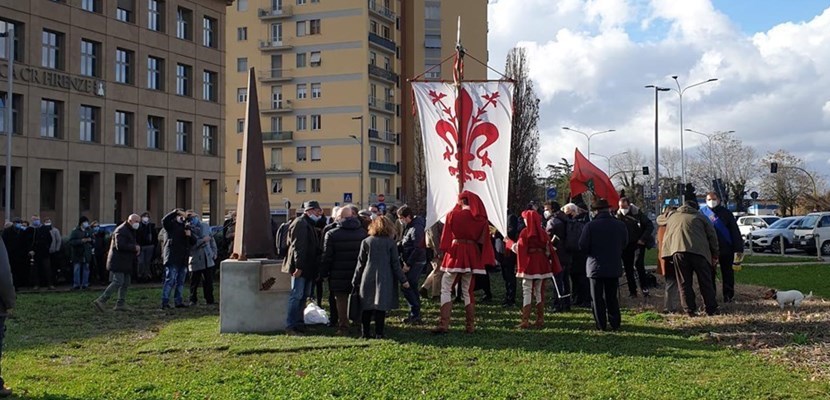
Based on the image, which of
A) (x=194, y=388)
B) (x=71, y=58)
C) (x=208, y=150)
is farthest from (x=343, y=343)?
(x=208, y=150)

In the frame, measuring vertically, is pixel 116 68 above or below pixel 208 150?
above

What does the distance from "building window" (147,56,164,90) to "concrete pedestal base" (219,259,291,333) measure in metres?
36.2

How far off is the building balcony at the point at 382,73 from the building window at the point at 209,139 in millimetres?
23885

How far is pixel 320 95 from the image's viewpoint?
240ft

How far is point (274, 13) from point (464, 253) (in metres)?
65.6

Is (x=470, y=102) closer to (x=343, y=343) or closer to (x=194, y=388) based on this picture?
(x=343, y=343)

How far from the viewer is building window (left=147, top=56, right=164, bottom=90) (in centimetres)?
4591

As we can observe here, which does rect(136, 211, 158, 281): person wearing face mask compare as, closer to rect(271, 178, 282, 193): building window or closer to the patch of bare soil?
the patch of bare soil

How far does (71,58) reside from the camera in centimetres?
4084

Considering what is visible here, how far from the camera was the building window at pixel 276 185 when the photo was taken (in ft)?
243

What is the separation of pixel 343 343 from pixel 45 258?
13.9m

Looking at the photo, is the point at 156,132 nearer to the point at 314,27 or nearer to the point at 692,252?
the point at 314,27

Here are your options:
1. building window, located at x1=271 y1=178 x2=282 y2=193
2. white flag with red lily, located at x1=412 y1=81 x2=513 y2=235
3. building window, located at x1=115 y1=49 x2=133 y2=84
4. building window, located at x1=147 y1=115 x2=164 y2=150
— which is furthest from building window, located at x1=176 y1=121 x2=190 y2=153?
white flag with red lily, located at x1=412 y1=81 x2=513 y2=235

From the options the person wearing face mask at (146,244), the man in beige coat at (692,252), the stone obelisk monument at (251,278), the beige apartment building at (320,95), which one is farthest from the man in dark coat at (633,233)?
the beige apartment building at (320,95)
